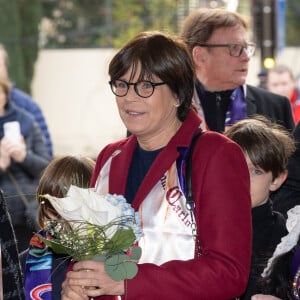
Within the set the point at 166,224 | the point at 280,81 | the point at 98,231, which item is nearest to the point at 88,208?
the point at 98,231

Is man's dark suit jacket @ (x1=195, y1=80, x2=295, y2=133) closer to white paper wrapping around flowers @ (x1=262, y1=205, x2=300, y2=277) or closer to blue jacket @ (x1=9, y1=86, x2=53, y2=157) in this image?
white paper wrapping around flowers @ (x1=262, y1=205, x2=300, y2=277)

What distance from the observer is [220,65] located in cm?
486

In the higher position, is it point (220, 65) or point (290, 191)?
point (220, 65)

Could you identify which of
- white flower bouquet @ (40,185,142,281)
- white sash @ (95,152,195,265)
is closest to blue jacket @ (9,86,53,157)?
white sash @ (95,152,195,265)

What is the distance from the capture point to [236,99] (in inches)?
195

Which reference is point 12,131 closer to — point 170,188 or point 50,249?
point 50,249

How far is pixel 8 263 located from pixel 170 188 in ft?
2.36

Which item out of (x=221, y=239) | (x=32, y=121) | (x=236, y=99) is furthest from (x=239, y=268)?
(x=32, y=121)

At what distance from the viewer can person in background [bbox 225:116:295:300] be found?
3.83 metres

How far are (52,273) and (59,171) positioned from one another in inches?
26.3

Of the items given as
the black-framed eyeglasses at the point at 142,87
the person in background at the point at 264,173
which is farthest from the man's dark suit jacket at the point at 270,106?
the black-framed eyeglasses at the point at 142,87

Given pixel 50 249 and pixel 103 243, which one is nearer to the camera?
pixel 103 243

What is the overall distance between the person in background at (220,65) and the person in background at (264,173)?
790mm

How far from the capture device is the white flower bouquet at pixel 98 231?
293 centimetres
